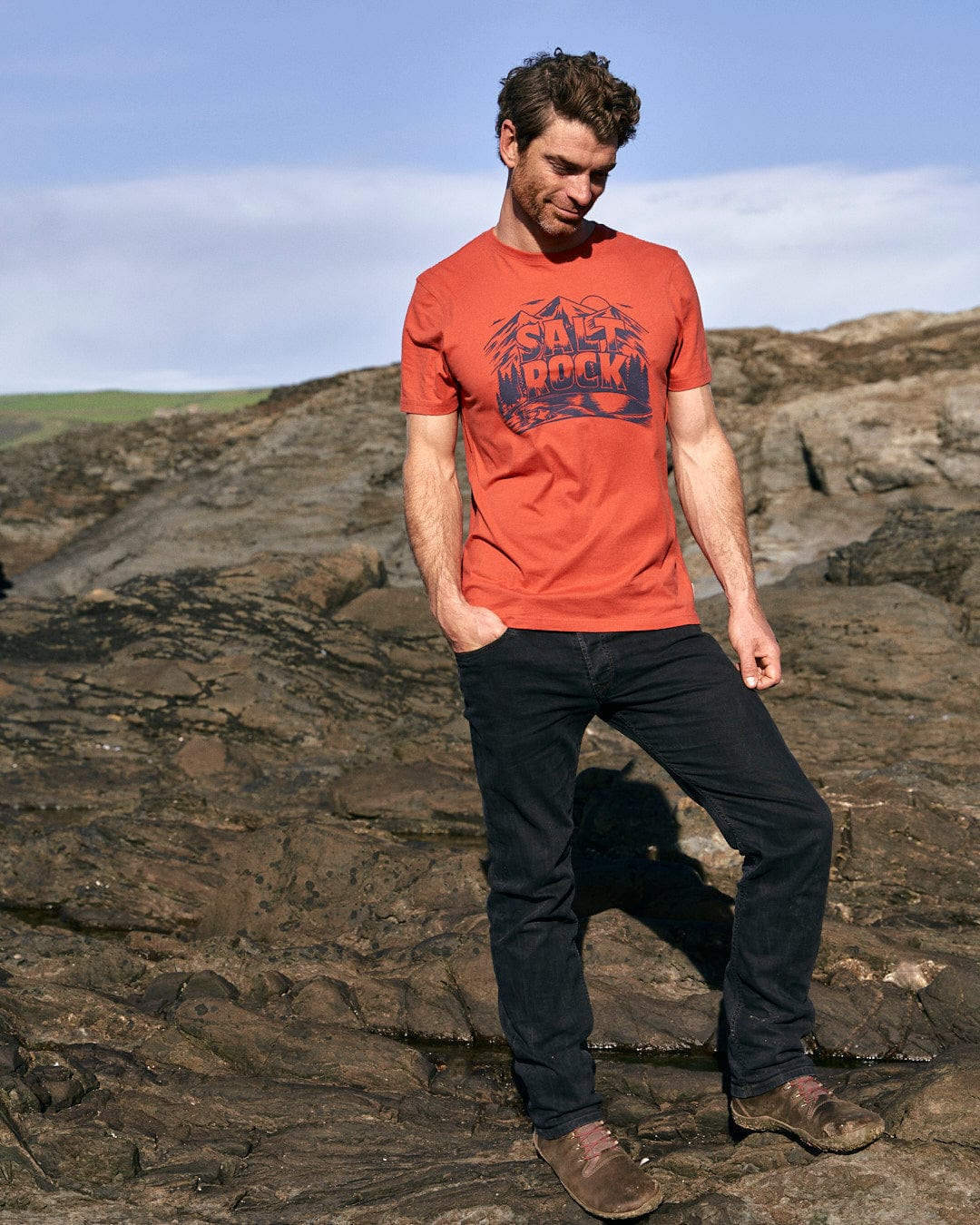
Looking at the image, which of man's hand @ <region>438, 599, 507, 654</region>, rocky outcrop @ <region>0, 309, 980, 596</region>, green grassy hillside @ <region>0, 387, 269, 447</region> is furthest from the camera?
green grassy hillside @ <region>0, 387, 269, 447</region>

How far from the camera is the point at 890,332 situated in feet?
68.8

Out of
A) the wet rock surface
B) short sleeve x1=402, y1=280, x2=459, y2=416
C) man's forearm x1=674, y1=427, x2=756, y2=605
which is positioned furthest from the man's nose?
the wet rock surface

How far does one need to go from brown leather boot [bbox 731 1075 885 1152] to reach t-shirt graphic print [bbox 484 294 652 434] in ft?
5.43

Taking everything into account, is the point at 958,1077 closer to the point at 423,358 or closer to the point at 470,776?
the point at 423,358

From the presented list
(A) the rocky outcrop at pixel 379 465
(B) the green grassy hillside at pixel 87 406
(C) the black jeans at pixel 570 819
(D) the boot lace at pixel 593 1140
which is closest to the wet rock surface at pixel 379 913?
(D) the boot lace at pixel 593 1140

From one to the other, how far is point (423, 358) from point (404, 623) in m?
7.91

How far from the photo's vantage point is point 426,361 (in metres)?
3.08

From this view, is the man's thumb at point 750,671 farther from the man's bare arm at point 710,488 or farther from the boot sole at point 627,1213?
the boot sole at point 627,1213

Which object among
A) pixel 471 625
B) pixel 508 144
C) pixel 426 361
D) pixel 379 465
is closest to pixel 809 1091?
pixel 471 625

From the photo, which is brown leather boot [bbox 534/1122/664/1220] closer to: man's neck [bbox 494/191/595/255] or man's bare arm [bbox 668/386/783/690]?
man's bare arm [bbox 668/386/783/690]

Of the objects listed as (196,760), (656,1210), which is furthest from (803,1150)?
(196,760)

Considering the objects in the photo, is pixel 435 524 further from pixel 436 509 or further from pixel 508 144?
pixel 508 144

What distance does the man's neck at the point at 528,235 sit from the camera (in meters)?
3.05

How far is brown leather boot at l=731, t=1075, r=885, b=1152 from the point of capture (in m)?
2.72
